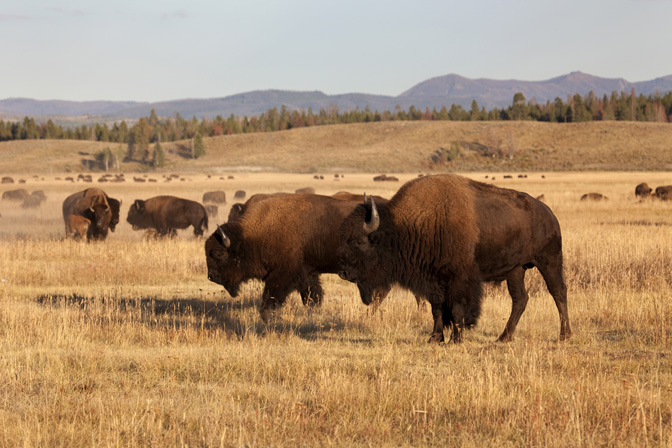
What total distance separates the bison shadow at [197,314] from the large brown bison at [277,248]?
1.45 ft

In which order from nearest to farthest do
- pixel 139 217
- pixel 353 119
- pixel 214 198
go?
1. pixel 139 217
2. pixel 214 198
3. pixel 353 119

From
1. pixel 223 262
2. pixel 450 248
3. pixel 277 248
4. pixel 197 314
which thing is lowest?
pixel 197 314

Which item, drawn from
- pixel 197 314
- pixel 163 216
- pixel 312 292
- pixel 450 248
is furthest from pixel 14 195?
pixel 450 248

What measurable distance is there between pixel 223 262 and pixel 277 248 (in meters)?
0.88

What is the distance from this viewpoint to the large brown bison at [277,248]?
9.90 meters

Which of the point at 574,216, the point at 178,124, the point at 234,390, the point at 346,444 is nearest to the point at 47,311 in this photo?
the point at 234,390

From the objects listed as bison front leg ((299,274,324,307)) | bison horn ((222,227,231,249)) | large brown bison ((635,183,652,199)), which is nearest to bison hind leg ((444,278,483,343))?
bison front leg ((299,274,324,307))

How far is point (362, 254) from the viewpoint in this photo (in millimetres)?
8453

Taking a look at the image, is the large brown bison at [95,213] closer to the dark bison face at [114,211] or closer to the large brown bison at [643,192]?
the dark bison face at [114,211]

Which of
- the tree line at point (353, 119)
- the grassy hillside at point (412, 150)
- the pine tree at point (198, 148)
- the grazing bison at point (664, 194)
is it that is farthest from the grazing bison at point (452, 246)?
the tree line at point (353, 119)

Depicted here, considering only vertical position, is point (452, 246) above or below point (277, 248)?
above

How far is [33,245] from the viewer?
17.1 metres

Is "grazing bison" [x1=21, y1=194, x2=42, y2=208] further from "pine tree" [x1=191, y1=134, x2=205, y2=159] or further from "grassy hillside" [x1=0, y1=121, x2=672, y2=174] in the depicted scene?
"pine tree" [x1=191, y1=134, x2=205, y2=159]

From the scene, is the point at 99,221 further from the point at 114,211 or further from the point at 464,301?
the point at 464,301
